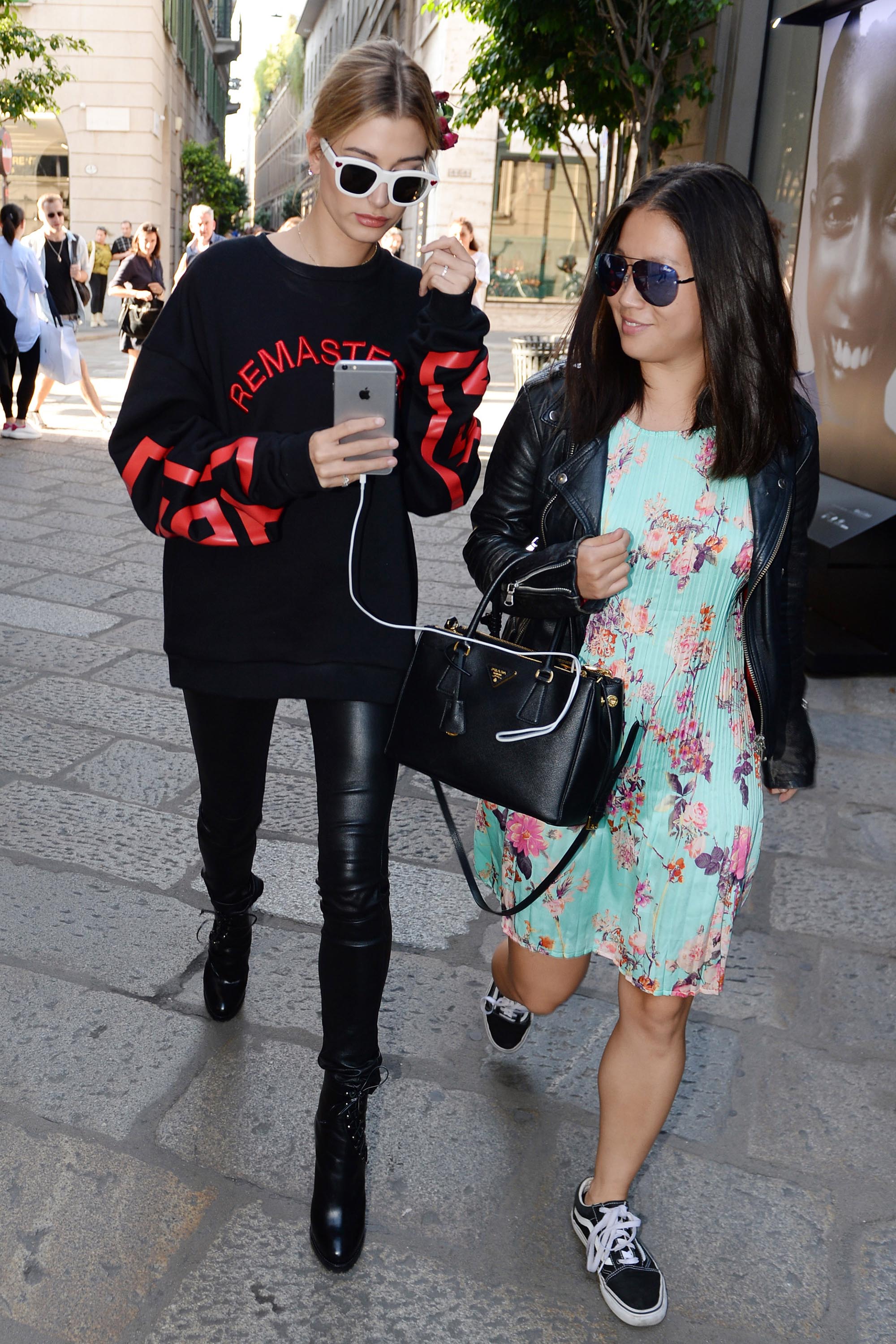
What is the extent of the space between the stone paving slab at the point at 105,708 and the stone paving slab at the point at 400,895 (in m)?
0.89

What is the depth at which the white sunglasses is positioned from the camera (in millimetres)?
1982

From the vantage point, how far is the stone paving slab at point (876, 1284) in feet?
6.57

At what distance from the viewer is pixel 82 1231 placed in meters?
2.09

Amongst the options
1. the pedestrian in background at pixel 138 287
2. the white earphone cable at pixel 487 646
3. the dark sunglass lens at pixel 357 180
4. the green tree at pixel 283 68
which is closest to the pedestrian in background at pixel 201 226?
the pedestrian in background at pixel 138 287

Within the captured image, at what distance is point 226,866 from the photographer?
252 cm

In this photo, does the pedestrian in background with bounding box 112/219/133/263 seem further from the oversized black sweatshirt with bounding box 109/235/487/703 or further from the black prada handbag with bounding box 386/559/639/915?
the black prada handbag with bounding box 386/559/639/915

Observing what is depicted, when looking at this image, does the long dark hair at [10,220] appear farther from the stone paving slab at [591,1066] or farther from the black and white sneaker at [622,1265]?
the black and white sneaker at [622,1265]

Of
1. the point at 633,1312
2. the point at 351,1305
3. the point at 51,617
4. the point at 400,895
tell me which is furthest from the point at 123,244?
the point at 633,1312

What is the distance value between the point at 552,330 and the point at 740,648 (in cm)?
2205

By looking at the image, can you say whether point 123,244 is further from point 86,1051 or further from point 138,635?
point 86,1051

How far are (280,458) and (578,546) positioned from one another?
0.49 metres

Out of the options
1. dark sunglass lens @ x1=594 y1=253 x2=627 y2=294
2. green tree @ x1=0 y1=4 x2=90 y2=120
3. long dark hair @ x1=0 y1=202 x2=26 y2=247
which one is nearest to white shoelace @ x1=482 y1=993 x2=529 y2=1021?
dark sunglass lens @ x1=594 y1=253 x2=627 y2=294

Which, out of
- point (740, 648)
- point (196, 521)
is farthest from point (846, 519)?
point (196, 521)

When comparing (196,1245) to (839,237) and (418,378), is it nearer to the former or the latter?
(418,378)
